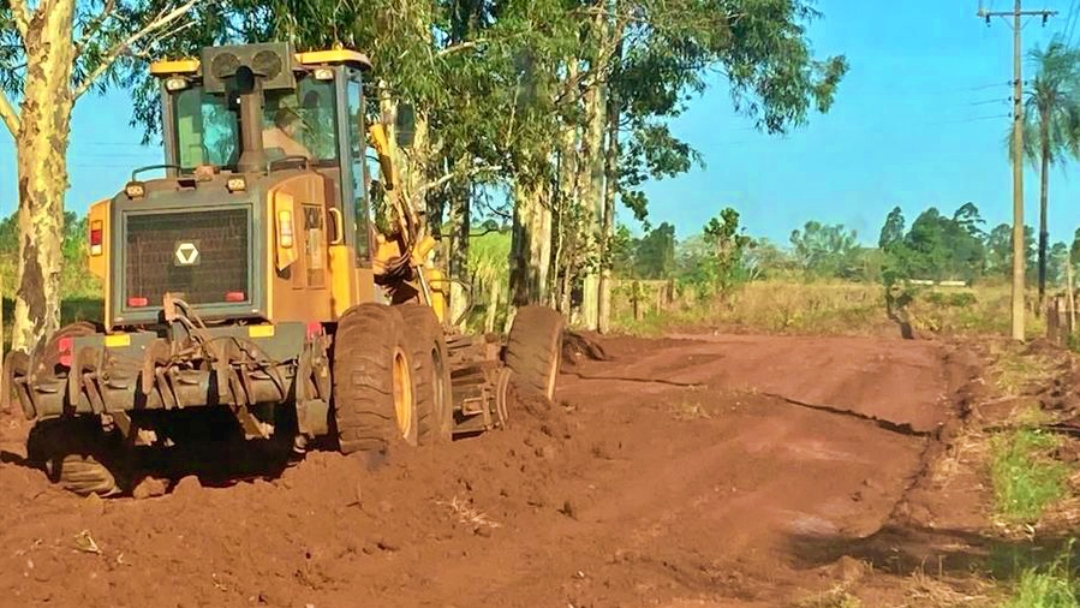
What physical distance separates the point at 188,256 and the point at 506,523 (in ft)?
9.39

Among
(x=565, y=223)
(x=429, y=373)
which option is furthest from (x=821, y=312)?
(x=429, y=373)

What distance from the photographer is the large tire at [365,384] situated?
9656mm

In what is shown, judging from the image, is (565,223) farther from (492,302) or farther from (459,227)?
(459,227)

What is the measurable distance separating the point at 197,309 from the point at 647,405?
6.62 m

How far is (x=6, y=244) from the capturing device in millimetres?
46125

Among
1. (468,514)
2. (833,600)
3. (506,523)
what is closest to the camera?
(833,600)

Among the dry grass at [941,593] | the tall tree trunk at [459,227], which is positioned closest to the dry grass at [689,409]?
the dry grass at [941,593]

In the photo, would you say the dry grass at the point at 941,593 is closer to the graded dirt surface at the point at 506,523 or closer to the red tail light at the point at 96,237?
the graded dirt surface at the point at 506,523

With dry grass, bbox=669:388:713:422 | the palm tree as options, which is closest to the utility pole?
the palm tree

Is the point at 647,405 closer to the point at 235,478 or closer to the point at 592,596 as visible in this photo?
the point at 235,478

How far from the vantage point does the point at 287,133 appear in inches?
438

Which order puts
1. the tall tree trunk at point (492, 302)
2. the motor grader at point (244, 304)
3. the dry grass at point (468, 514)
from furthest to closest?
1. the tall tree trunk at point (492, 302)
2. the motor grader at point (244, 304)
3. the dry grass at point (468, 514)

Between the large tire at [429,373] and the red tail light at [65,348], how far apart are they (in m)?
2.28

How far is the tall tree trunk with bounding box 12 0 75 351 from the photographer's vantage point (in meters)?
14.9
